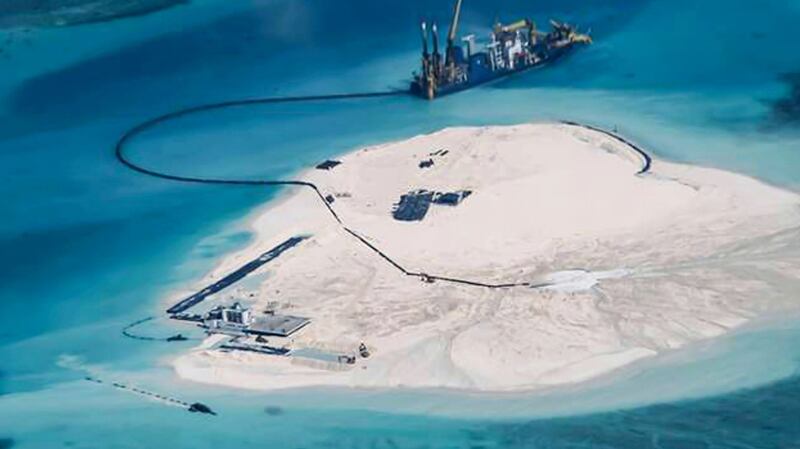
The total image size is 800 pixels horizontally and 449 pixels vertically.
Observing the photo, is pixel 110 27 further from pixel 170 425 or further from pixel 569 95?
pixel 170 425

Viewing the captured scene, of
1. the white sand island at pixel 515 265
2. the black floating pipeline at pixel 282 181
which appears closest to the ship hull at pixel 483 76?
the black floating pipeline at pixel 282 181

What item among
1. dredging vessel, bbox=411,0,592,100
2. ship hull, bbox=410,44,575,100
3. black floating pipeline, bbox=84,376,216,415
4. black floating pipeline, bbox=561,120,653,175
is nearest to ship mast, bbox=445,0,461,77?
dredging vessel, bbox=411,0,592,100

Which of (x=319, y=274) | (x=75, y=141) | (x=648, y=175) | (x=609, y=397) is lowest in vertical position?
(x=609, y=397)

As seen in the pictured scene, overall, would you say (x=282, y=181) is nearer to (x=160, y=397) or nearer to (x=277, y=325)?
(x=277, y=325)

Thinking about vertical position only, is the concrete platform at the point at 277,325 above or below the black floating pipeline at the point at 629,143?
below

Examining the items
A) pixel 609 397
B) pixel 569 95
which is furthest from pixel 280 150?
pixel 609 397

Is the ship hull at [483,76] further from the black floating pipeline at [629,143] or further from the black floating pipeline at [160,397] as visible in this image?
the black floating pipeline at [160,397]
